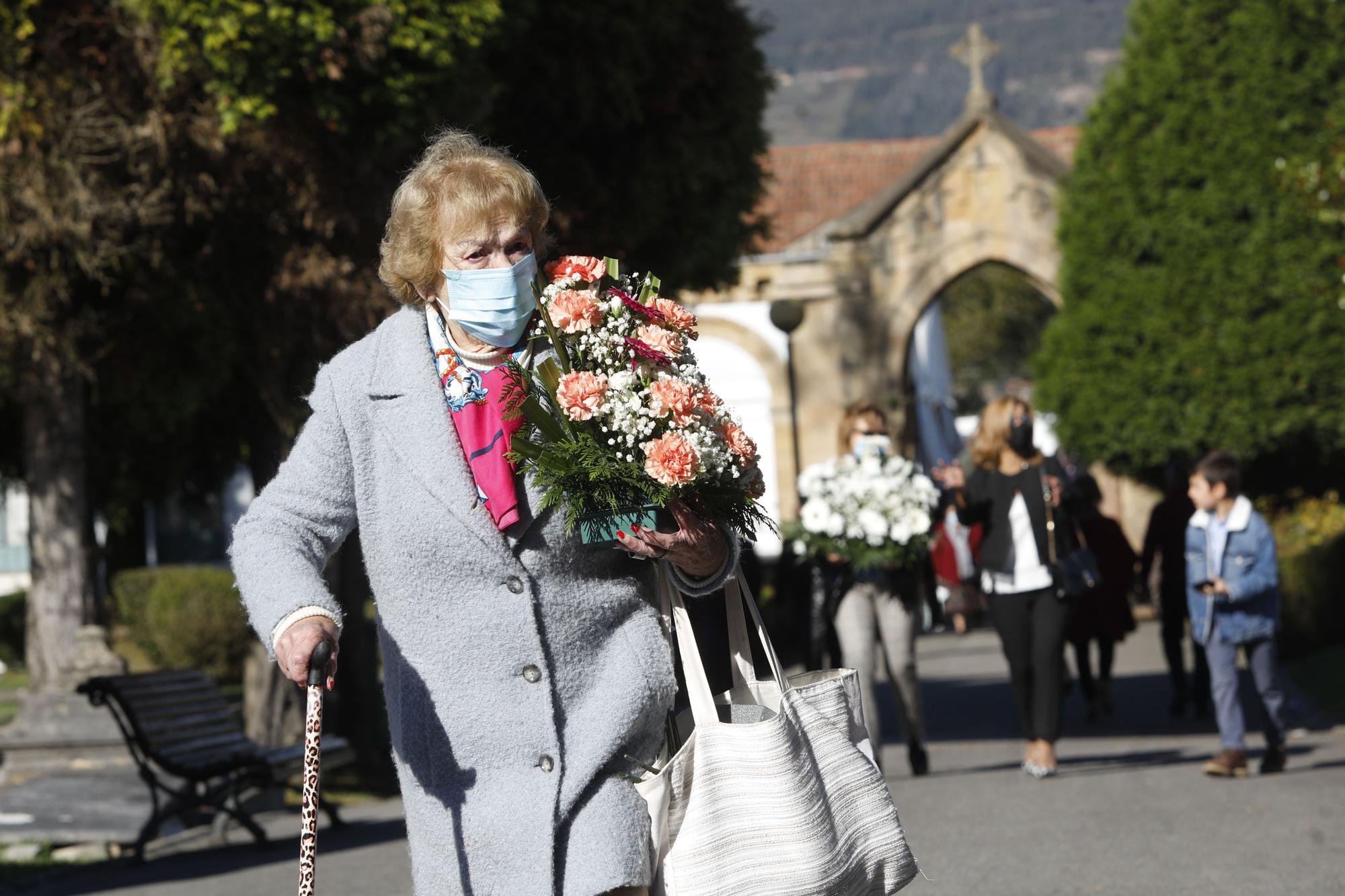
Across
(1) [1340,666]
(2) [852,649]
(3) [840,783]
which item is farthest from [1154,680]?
(3) [840,783]

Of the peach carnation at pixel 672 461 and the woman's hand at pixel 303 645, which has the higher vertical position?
the peach carnation at pixel 672 461

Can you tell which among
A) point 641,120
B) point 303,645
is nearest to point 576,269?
point 303,645

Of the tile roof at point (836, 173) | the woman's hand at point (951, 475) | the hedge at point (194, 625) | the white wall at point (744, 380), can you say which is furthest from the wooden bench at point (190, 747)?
the tile roof at point (836, 173)

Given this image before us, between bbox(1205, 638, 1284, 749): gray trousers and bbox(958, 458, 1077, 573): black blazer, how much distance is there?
44.0 inches

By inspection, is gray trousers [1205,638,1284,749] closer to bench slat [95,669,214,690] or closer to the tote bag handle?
bench slat [95,669,214,690]

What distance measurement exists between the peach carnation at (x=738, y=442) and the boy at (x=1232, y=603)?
714 cm

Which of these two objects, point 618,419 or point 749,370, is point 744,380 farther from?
point 618,419

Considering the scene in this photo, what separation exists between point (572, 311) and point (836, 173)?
121 ft

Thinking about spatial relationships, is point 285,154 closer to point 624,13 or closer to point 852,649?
point 624,13

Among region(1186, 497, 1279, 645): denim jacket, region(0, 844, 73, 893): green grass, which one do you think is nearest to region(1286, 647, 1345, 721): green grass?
region(1186, 497, 1279, 645): denim jacket

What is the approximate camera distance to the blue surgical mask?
11.3 feet

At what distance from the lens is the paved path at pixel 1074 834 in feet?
24.8

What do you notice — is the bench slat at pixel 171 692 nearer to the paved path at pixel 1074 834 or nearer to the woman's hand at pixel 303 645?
the paved path at pixel 1074 834

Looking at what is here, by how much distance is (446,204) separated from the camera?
3504mm
